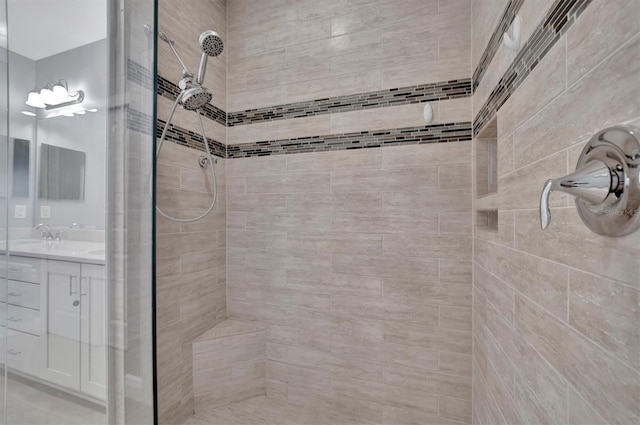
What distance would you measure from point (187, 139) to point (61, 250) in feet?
3.75

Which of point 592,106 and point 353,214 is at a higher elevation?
point 592,106

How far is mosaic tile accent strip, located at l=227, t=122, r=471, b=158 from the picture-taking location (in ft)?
5.16

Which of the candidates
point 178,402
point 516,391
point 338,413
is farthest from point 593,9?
point 178,402

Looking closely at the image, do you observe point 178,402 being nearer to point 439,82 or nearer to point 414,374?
point 414,374

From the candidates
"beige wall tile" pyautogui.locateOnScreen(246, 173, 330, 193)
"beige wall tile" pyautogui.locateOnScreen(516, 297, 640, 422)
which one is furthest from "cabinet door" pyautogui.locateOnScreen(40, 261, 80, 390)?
"beige wall tile" pyautogui.locateOnScreen(246, 173, 330, 193)

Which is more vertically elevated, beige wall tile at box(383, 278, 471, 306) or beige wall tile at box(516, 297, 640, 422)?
beige wall tile at box(516, 297, 640, 422)

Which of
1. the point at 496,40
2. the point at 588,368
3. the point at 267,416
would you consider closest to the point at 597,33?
the point at 588,368

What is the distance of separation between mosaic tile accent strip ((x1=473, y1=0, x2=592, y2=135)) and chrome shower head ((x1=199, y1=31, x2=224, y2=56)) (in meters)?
1.25

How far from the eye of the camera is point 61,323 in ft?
2.38

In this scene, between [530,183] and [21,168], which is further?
[530,183]

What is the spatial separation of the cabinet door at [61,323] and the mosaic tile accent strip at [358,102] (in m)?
1.50

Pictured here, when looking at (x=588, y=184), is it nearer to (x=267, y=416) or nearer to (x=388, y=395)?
(x=388, y=395)

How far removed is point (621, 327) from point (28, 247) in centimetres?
124

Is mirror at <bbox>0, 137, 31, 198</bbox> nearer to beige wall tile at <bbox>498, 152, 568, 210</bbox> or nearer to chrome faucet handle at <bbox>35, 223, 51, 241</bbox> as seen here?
chrome faucet handle at <bbox>35, 223, 51, 241</bbox>
